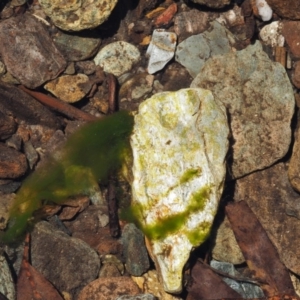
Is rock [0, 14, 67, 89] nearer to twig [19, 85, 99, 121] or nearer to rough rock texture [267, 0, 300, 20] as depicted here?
twig [19, 85, 99, 121]

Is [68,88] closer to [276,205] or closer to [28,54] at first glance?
[28,54]

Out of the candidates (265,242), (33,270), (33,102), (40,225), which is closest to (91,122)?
(33,102)

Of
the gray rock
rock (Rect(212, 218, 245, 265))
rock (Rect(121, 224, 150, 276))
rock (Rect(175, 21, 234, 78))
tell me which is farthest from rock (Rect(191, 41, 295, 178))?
the gray rock

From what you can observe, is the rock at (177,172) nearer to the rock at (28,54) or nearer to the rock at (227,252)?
the rock at (227,252)

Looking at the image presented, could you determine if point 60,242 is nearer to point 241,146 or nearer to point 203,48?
point 241,146

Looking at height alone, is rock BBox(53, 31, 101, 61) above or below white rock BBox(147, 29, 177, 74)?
above

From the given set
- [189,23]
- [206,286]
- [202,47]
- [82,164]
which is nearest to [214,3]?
[189,23]
